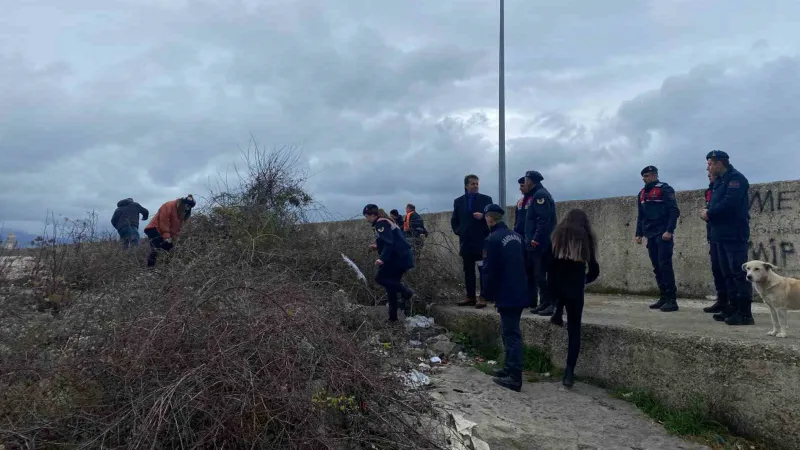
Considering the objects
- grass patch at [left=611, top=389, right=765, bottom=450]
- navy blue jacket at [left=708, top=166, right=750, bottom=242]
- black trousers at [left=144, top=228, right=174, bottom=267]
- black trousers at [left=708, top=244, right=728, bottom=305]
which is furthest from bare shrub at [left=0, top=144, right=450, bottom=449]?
black trousers at [left=144, top=228, right=174, bottom=267]

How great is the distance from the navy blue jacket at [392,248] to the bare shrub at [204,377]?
2086mm

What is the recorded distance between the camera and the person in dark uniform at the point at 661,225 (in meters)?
5.73

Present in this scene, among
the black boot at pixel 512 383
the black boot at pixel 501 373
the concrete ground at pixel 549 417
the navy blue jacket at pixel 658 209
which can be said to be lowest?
the concrete ground at pixel 549 417

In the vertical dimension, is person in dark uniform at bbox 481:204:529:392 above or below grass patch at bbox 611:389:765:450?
above

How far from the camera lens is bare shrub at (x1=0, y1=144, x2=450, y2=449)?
280 centimetres

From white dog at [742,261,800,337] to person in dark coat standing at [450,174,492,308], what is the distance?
319 cm

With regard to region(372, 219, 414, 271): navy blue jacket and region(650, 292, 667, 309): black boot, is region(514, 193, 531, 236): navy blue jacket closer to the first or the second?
region(372, 219, 414, 271): navy blue jacket

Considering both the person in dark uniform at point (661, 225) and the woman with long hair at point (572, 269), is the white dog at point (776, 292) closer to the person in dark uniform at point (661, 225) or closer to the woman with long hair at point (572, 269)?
the woman with long hair at point (572, 269)

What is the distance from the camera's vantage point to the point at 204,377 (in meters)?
2.89

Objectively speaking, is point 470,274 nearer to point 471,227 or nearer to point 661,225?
point 471,227

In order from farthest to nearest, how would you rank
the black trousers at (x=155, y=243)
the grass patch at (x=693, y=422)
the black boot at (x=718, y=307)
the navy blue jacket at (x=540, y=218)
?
the black trousers at (x=155, y=243) < the navy blue jacket at (x=540, y=218) < the black boot at (x=718, y=307) < the grass patch at (x=693, y=422)

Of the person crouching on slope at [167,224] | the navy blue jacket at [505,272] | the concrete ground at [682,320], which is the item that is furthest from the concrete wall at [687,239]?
the navy blue jacket at [505,272]

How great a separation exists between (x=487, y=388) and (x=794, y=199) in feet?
13.9

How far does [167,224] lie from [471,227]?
436 cm
